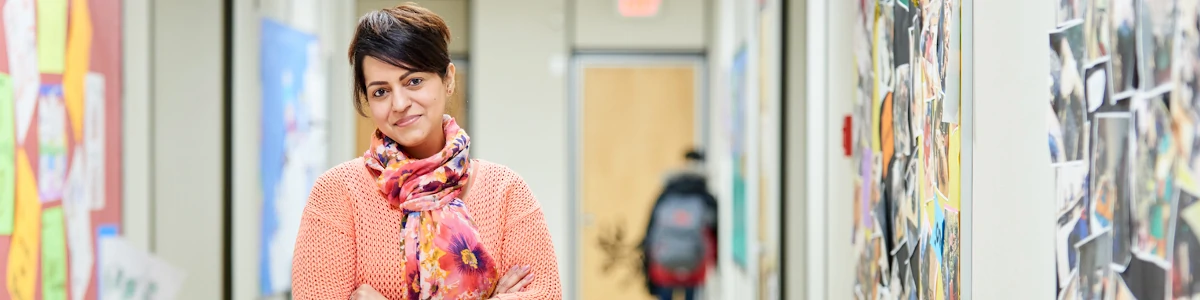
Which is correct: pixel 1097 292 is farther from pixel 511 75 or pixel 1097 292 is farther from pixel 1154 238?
pixel 511 75

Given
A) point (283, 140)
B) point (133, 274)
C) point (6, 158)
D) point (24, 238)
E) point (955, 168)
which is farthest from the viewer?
point (283, 140)

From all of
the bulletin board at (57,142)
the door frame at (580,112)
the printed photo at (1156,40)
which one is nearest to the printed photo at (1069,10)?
the printed photo at (1156,40)

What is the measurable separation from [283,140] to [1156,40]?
3.54 metres

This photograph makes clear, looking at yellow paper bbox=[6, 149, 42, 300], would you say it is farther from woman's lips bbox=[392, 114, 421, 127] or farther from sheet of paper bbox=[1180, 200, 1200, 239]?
sheet of paper bbox=[1180, 200, 1200, 239]

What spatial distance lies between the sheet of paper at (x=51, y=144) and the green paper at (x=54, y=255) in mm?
48

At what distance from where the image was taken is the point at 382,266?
1711 mm

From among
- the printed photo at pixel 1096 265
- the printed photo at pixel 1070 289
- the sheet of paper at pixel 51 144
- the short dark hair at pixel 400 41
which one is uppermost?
the short dark hair at pixel 400 41

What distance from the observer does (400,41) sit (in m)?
1.66

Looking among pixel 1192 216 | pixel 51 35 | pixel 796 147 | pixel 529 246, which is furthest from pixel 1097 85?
pixel 51 35

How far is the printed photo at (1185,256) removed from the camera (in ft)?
4.43

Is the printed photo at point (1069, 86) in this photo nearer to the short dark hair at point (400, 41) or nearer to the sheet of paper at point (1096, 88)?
the sheet of paper at point (1096, 88)

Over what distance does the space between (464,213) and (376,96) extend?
8.9 inches

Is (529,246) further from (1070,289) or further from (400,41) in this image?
(1070,289)

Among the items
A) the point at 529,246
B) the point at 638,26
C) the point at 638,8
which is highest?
the point at 638,8
